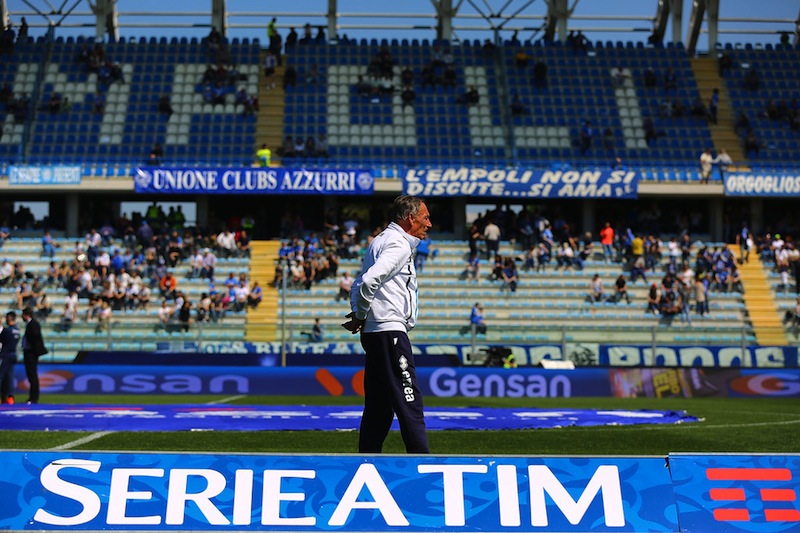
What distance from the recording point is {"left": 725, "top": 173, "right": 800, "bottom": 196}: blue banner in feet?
122

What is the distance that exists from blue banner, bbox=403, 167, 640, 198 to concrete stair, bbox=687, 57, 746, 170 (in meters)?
4.88

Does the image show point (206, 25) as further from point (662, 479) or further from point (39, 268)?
point (662, 479)

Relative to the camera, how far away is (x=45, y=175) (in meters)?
36.4

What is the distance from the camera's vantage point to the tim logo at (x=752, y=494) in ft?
19.2

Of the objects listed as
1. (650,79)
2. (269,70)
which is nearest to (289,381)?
(269,70)

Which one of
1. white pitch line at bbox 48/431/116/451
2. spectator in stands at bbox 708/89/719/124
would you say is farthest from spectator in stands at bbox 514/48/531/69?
white pitch line at bbox 48/431/116/451

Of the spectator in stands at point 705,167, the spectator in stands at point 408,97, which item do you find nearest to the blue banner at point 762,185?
the spectator in stands at point 705,167

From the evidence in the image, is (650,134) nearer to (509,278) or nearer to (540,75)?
(540,75)

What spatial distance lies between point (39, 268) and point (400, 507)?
30.8m

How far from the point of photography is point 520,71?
144ft

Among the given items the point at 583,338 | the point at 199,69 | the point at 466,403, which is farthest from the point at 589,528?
the point at 199,69

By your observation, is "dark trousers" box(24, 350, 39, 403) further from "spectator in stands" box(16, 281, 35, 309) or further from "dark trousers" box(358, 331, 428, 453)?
"dark trousers" box(358, 331, 428, 453)

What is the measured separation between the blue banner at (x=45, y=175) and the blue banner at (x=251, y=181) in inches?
87.5

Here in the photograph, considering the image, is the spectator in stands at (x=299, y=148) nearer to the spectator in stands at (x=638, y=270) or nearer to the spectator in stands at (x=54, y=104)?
the spectator in stands at (x=54, y=104)
